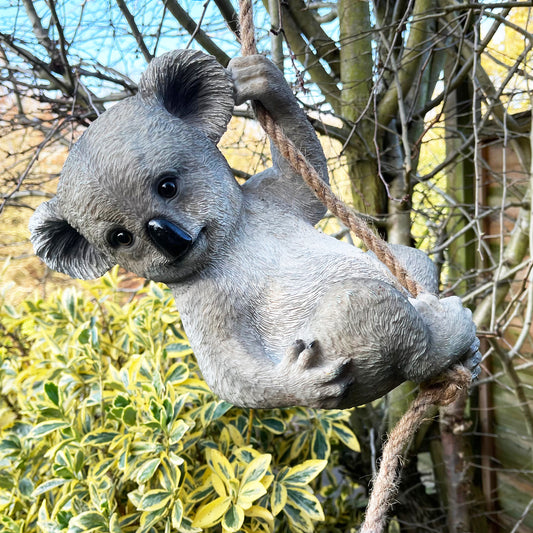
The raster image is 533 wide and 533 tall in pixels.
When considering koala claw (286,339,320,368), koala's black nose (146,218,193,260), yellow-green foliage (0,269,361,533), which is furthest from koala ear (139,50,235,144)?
yellow-green foliage (0,269,361,533)

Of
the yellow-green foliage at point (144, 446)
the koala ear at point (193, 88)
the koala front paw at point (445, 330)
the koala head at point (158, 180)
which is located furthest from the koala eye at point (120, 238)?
the yellow-green foliage at point (144, 446)

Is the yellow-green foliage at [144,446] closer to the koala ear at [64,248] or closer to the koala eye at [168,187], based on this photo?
the koala ear at [64,248]

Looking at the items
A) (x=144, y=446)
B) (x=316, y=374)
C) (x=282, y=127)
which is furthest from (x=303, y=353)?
(x=144, y=446)

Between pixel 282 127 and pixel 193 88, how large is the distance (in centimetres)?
14

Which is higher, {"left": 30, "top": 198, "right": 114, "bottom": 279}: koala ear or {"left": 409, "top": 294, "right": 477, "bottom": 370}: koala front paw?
{"left": 30, "top": 198, "right": 114, "bottom": 279}: koala ear

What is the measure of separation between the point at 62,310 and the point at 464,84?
149 cm

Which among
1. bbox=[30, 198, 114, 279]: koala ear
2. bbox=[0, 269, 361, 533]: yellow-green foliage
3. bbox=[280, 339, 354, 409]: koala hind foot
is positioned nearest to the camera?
bbox=[280, 339, 354, 409]: koala hind foot

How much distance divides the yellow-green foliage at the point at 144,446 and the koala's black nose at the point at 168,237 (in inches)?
23.7

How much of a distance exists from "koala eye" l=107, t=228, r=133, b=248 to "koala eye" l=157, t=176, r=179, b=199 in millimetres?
56

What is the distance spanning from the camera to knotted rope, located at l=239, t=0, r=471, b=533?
517 millimetres

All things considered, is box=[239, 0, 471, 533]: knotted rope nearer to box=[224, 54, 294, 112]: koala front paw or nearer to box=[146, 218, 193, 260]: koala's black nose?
box=[224, 54, 294, 112]: koala front paw

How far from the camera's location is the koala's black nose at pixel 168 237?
19.0 inches

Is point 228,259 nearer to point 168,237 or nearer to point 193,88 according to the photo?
point 168,237

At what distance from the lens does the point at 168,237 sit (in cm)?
49
